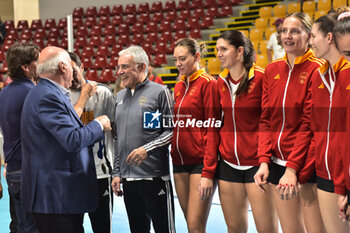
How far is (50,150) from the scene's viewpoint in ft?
6.50

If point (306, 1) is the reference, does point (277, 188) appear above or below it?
below

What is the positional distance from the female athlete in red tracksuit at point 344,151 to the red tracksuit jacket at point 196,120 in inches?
34.0

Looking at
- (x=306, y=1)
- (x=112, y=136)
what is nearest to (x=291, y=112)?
(x=112, y=136)

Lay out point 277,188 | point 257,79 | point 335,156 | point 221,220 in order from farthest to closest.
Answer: point 221,220, point 257,79, point 277,188, point 335,156

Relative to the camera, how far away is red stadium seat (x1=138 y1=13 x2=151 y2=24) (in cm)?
1309

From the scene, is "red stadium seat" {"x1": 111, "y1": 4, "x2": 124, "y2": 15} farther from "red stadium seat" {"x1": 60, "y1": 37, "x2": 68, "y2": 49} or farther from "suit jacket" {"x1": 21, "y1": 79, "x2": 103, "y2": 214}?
"suit jacket" {"x1": 21, "y1": 79, "x2": 103, "y2": 214}

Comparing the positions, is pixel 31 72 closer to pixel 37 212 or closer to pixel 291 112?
pixel 37 212

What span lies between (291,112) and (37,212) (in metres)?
1.44

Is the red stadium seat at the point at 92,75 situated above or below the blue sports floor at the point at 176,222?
above

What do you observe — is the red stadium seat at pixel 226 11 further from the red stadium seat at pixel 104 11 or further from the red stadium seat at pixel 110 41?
the red stadium seat at pixel 104 11

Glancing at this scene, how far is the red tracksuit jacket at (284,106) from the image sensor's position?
6.99ft

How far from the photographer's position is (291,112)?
2.16m

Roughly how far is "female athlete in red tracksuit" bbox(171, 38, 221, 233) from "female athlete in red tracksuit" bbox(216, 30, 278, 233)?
0.08 metres

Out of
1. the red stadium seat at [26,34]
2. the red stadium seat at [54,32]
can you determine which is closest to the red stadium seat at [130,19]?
the red stadium seat at [54,32]
